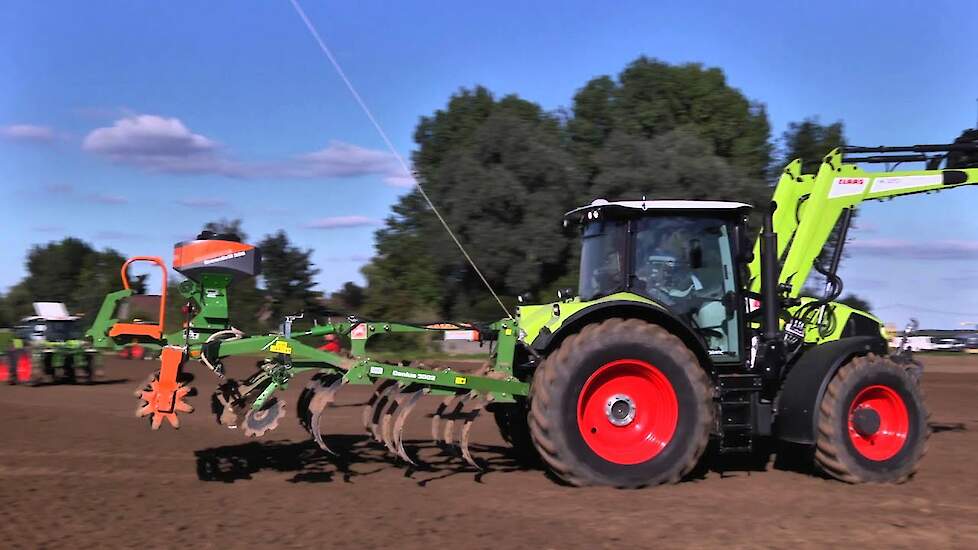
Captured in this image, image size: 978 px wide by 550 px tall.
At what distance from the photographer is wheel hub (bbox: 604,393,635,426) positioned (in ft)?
23.0

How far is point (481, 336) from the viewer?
8.23 meters

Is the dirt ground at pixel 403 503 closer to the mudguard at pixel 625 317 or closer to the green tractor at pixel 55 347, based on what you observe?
the mudguard at pixel 625 317

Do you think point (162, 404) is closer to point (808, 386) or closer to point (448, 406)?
point (448, 406)

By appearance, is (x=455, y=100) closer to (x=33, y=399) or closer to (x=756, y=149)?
(x=756, y=149)

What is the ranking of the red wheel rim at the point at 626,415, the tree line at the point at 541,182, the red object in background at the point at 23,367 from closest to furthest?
1. the red wheel rim at the point at 626,415
2. the red object in background at the point at 23,367
3. the tree line at the point at 541,182

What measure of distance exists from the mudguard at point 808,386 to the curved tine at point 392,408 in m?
2.93

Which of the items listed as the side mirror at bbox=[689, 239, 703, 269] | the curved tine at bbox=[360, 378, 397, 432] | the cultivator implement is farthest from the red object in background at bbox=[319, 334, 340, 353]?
the side mirror at bbox=[689, 239, 703, 269]

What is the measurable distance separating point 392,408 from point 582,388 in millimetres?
1640

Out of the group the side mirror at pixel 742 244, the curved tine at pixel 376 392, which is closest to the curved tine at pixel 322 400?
the curved tine at pixel 376 392

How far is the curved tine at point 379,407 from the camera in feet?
24.1

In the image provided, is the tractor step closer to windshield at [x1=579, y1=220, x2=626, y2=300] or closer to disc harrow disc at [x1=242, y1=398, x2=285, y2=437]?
windshield at [x1=579, y1=220, x2=626, y2=300]

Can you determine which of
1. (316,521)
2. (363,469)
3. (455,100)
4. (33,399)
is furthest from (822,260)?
(455,100)

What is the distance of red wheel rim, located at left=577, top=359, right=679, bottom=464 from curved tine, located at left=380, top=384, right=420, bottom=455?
1.36m

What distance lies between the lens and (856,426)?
720 centimetres
